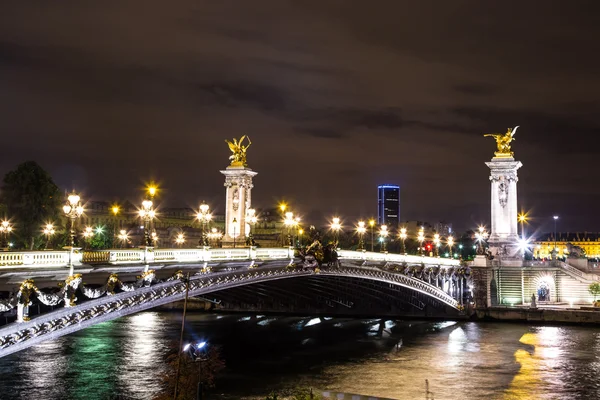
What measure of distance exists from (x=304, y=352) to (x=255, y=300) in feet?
30.7

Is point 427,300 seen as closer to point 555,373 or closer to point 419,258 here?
point 419,258

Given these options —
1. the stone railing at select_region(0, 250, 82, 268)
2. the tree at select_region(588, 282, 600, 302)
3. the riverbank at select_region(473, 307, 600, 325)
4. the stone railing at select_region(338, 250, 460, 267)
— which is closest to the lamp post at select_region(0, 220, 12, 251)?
the stone railing at select_region(0, 250, 82, 268)

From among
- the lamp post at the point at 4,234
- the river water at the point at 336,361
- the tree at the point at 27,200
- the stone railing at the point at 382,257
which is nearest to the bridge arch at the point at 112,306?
the river water at the point at 336,361

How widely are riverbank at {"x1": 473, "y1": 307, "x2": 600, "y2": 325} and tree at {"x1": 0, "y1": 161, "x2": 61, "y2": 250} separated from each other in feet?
127

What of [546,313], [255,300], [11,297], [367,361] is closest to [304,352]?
[367,361]

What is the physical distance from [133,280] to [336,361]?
19.7 m

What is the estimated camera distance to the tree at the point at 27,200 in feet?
243

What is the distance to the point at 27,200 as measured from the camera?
243 ft

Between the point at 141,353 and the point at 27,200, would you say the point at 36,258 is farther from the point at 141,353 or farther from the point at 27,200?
the point at 27,200

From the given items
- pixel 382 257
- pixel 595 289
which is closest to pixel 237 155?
pixel 382 257

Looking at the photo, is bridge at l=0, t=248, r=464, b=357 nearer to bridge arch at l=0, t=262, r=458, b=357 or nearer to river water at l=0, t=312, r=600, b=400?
bridge arch at l=0, t=262, r=458, b=357

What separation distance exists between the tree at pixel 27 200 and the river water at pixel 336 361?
49.3 feet

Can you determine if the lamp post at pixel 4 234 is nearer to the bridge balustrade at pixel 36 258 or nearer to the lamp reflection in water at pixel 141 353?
the bridge balustrade at pixel 36 258

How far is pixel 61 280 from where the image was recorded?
81.7 feet
